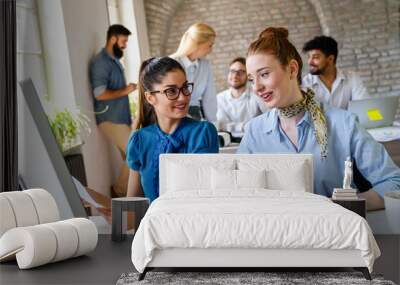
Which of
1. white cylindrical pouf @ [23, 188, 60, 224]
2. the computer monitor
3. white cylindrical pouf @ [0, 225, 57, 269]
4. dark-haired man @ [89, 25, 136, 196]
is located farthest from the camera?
the computer monitor

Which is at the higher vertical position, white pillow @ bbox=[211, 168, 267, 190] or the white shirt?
the white shirt

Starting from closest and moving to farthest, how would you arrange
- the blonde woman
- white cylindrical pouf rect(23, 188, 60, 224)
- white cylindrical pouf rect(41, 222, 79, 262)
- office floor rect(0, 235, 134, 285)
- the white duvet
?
the white duvet
office floor rect(0, 235, 134, 285)
white cylindrical pouf rect(41, 222, 79, 262)
white cylindrical pouf rect(23, 188, 60, 224)
the blonde woman

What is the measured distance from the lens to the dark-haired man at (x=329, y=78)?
21.8ft

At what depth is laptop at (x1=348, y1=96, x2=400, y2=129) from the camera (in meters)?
6.61

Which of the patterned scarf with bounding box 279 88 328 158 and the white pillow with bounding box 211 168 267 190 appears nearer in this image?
the white pillow with bounding box 211 168 267 190

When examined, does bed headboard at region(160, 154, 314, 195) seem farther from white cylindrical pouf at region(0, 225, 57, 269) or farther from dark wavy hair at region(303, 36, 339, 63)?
white cylindrical pouf at region(0, 225, 57, 269)

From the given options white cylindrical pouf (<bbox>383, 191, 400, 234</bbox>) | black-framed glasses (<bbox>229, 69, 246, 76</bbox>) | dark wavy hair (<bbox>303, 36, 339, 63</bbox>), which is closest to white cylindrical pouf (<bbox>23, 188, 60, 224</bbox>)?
black-framed glasses (<bbox>229, 69, 246, 76</bbox>)

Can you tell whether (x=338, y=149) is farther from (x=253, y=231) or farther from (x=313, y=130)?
(x=253, y=231)

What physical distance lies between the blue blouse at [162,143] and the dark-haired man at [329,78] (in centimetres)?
101

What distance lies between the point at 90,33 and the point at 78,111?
735mm

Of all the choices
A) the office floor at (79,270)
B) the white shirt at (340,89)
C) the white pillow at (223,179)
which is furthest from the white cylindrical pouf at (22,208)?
the white shirt at (340,89)

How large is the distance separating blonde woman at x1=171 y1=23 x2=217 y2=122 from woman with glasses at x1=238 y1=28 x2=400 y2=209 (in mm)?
408

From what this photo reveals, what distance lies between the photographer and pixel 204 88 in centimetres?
677

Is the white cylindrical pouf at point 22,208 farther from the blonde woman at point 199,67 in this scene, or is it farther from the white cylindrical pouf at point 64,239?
the blonde woman at point 199,67
